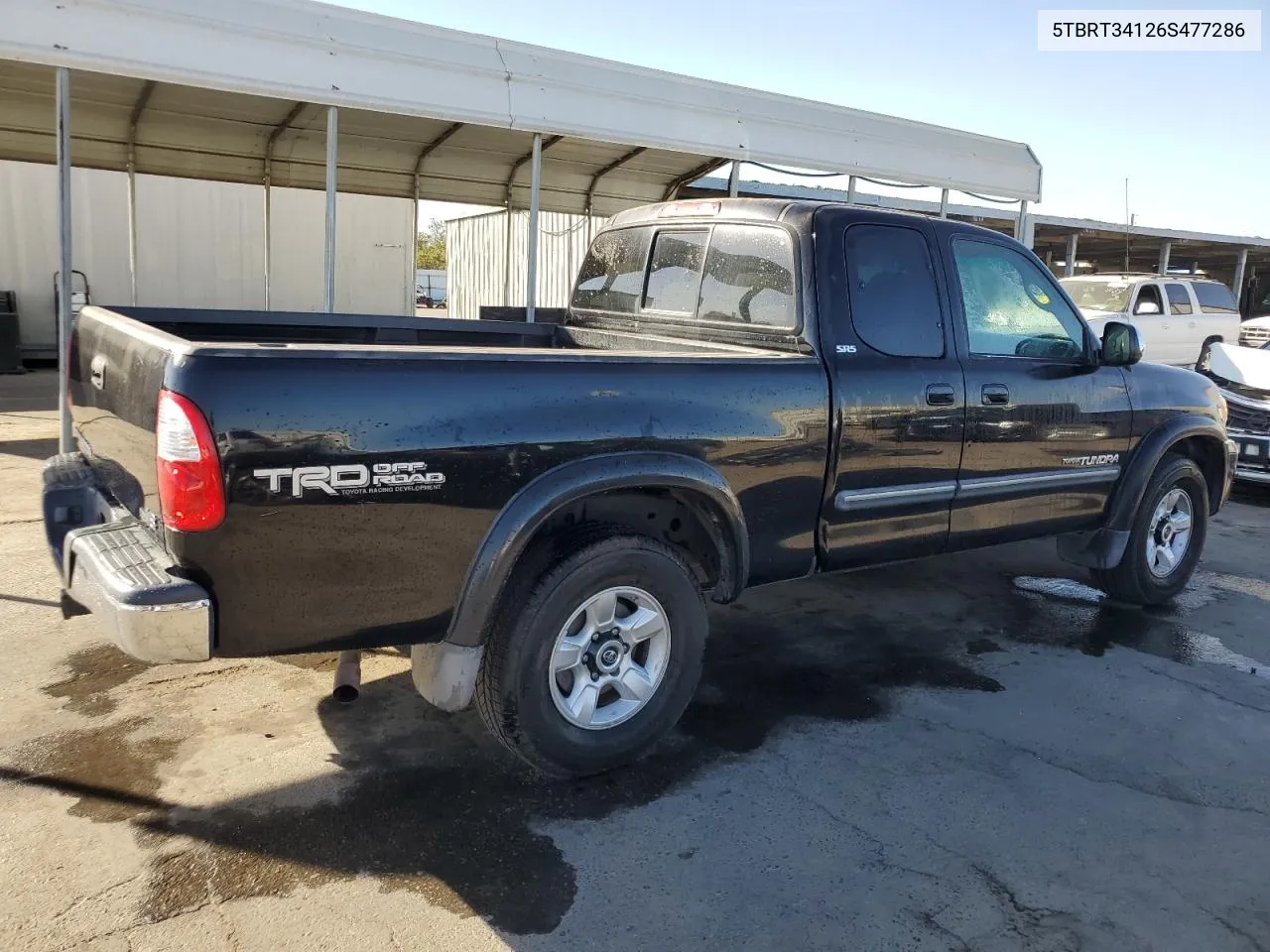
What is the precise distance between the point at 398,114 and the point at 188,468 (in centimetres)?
643

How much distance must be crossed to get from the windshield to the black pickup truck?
10.5 m

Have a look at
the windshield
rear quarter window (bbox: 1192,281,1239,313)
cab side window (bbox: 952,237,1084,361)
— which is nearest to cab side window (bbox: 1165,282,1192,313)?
rear quarter window (bbox: 1192,281,1239,313)

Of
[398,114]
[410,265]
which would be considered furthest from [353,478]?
[410,265]

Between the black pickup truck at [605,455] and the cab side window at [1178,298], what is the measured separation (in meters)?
11.7

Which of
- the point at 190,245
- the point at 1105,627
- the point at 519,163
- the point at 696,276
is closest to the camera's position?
the point at 696,276

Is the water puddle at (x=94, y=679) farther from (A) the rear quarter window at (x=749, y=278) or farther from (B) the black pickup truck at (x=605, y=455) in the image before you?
(A) the rear quarter window at (x=749, y=278)

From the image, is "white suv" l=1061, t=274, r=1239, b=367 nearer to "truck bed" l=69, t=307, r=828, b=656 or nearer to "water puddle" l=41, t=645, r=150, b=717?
"truck bed" l=69, t=307, r=828, b=656

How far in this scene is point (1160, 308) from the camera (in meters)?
15.0

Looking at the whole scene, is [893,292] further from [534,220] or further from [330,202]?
[534,220]

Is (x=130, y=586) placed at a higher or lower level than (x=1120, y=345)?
lower

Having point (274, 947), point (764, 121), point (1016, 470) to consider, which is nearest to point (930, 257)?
point (1016, 470)

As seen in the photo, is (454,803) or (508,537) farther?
(454,803)

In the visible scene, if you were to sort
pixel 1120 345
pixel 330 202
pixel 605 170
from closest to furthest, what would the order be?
1. pixel 1120 345
2. pixel 330 202
3. pixel 605 170

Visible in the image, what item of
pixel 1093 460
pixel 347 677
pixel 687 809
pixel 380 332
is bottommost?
pixel 687 809
